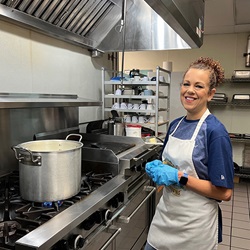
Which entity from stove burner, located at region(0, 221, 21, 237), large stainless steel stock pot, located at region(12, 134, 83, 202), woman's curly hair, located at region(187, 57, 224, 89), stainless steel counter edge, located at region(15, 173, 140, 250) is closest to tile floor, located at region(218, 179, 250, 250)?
stainless steel counter edge, located at region(15, 173, 140, 250)

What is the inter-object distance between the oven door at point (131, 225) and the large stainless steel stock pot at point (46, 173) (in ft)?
0.91

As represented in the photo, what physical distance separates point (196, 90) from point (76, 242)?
2.90 ft

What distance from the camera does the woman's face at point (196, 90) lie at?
1.26 m

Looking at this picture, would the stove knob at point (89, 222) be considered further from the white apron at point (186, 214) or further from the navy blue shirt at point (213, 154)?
the navy blue shirt at point (213, 154)

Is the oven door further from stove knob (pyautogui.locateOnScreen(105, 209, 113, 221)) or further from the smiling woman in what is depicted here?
the smiling woman

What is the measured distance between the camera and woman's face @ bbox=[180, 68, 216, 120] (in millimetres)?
1259

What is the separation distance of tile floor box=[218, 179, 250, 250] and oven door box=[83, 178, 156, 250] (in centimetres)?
96

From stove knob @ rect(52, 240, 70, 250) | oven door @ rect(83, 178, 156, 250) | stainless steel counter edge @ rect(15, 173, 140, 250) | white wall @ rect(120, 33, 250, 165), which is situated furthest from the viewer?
white wall @ rect(120, 33, 250, 165)

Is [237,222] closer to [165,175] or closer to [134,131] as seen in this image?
[134,131]

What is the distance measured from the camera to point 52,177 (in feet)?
3.69

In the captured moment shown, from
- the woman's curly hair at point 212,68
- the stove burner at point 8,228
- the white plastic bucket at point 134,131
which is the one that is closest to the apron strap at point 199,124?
the woman's curly hair at point 212,68

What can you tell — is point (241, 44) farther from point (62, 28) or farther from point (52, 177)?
point (52, 177)

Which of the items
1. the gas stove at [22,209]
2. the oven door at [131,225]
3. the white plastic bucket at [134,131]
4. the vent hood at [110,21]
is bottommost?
the oven door at [131,225]

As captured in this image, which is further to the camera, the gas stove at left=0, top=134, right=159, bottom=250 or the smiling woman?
the smiling woman
